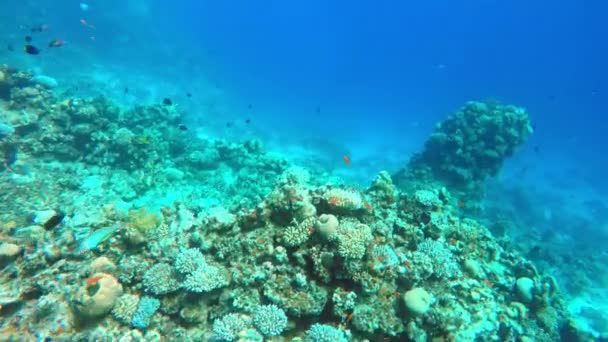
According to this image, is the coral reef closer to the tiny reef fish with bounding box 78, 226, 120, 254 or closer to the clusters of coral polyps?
the tiny reef fish with bounding box 78, 226, 120, 254

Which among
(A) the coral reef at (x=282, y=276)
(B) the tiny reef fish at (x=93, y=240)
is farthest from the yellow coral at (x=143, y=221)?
(B) the tiny reef fish at (x=93, y=240)

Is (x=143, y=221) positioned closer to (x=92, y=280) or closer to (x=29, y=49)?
(x=92, y=280)

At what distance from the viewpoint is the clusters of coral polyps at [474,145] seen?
15.8 metres

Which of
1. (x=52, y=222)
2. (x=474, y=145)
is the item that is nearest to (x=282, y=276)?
(x=52, y=222)

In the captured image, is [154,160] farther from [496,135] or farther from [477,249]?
[496,135]

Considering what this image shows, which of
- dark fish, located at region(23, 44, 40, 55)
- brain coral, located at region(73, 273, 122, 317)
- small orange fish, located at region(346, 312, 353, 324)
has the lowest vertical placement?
brain coral, located at region(73, 273, 122, 317)

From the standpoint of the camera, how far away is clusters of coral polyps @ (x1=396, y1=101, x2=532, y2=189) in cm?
1578

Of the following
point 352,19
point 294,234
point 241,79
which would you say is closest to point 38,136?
point 294,234

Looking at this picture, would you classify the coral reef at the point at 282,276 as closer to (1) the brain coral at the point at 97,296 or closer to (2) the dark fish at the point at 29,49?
(1) the brain coral at the point at 97,296

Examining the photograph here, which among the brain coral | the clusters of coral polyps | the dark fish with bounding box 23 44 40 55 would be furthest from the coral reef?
the clusters of coral polyps

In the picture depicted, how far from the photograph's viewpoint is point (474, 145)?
1592cm

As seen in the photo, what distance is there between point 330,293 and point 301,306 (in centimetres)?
46

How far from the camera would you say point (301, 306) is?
406 centimetres

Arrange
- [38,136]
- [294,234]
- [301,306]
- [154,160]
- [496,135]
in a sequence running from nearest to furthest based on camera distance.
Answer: [301,306], [294,234], [38,136], [154,160], [496,135]
